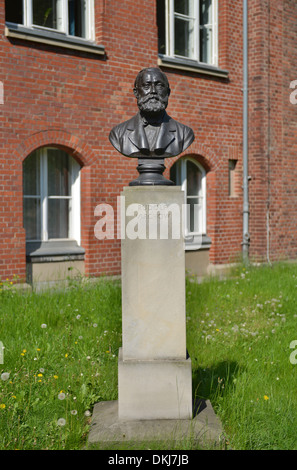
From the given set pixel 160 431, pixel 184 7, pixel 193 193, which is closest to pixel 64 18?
pixel 184 7

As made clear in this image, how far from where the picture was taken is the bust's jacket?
14.1ft

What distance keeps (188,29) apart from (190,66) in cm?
100

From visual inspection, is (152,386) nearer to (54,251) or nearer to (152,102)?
(152,102)

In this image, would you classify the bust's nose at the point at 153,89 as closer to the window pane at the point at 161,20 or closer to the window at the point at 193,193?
the window at the point at 193,193

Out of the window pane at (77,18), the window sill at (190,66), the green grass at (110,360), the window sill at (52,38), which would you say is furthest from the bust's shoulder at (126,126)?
the window sill at (190,66)

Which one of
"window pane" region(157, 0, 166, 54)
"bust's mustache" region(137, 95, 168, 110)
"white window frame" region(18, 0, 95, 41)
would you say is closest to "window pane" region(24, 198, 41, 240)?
"white window frame" region(18, 0, 95, 41)

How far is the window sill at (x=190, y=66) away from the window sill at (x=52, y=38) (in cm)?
144

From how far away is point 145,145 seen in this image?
4.26 meters

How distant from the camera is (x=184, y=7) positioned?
10.7 meters

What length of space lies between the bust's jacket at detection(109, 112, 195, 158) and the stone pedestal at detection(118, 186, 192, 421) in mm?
470

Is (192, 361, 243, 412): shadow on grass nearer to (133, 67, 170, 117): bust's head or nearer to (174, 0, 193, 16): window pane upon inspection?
(133, 67, 170, 117): bust's head

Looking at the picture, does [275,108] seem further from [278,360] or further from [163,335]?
[163,335]

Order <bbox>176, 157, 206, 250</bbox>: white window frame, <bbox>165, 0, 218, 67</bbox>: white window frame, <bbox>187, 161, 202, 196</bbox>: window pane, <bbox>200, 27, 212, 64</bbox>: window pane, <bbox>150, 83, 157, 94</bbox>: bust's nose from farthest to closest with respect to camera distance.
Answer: <bbox>200, 27, 212, 64</bbox>: window pane < <bbox>187, 161, 202, 196</bbox>: window pane < <bbox>176, 157, 206, 250</bbox>: white window frame < <bbox>165, 0, 218, 67</bbox>: white window frame < <bbox>150, 83, 157, 94</bbox>: bust's nose

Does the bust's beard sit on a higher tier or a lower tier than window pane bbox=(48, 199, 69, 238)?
higher
